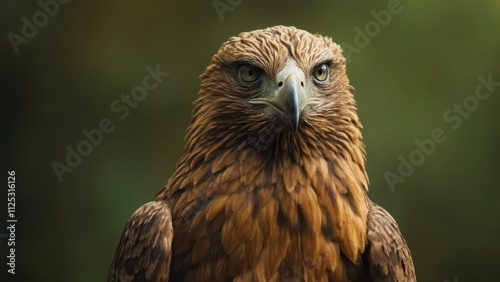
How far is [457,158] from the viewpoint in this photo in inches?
216

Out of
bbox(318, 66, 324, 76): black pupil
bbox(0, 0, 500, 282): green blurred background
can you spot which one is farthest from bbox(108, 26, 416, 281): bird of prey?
bbox(0, 0, 500, 282): green blurred background

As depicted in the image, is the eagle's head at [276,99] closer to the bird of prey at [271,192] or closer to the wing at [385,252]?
the bird of prey at [271,192]

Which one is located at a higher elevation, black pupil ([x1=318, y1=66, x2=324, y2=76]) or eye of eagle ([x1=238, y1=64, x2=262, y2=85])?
eye of eagle ([x1=238, y1=64, x2=262, y2=85])

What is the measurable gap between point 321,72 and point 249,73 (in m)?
0.32

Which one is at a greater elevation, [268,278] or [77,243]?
[77,243]

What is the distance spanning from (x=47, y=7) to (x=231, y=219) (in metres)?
2.43

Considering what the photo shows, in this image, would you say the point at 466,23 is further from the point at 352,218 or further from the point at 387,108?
the point at 352,218

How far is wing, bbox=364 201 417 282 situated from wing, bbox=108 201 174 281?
2.84 feet

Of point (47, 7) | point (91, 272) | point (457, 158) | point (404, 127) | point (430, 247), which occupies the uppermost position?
point (47, 7)

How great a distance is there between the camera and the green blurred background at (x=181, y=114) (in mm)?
5352

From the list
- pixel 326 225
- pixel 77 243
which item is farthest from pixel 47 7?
pixel 326 225

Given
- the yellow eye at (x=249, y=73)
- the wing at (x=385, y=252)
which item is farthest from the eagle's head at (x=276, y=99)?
the wing at (x=385, y=252)

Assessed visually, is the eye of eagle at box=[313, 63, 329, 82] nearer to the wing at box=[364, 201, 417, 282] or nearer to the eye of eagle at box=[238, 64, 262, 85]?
the eye of eagle at box=[238, 64, 262, 85]

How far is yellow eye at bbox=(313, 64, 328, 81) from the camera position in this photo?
142 inches
